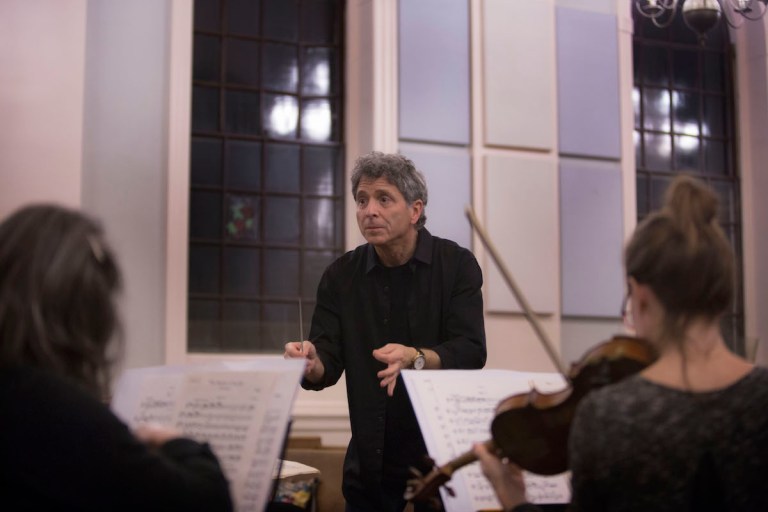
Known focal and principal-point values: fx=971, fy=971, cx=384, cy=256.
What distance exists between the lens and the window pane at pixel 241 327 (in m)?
5.48

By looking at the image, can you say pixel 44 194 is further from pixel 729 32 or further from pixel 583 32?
pixel 729 32

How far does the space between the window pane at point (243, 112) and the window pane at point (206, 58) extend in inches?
5.8

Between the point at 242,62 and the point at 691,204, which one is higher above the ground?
the point at 242,62

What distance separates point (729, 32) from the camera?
689 centimetres

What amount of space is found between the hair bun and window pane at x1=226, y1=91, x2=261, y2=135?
416cm

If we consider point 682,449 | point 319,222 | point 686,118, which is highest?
point 686,118

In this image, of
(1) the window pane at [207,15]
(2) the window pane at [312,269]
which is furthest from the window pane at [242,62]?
(2) the window pane at [312,269]

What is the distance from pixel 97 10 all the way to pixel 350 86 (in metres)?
1.48

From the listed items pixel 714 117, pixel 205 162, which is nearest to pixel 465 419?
Answer: pixel 205 162

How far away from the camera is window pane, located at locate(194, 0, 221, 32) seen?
18.4 ft

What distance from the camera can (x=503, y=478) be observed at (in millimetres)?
1911

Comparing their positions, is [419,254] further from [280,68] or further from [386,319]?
[280,68]

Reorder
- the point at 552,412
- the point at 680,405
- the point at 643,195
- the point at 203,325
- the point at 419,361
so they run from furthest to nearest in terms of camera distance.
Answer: the point at 643,195, the point at 203,325, the point at 419,361, the point at 552,412, the point at 680,405

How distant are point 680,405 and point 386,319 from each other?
1.39 meters
